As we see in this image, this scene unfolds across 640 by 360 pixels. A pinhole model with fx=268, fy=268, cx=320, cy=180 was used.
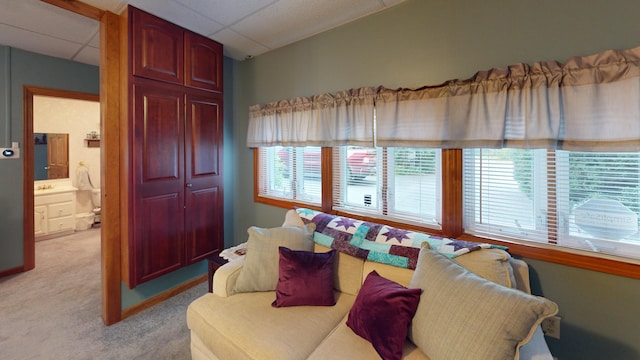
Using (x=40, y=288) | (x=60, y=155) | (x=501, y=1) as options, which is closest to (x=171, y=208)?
(x=40, y=288)

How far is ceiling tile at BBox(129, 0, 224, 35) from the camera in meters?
2.03

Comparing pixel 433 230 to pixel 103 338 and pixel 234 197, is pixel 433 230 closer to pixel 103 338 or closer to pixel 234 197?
pixel 234 197

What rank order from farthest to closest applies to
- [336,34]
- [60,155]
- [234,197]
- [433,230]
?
[60,155] → [234,197] → [336,34] → [433,230]

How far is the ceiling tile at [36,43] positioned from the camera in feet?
8.27

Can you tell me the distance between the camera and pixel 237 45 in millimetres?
2752

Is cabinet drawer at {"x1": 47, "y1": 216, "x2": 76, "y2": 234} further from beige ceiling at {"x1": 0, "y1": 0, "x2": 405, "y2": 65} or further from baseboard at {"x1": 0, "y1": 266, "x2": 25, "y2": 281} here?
beige ceiling at {"x1": 0, "y1": 0, "x2": 405, "y2": 65}

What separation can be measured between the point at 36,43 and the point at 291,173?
115 inches

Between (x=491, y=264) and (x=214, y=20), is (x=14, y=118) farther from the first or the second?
(x=491, y=264)

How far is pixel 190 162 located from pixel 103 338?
1.51m

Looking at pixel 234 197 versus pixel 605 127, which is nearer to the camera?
pixel 605 127

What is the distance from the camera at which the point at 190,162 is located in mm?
2547

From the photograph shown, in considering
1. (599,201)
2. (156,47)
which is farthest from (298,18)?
(599,201)

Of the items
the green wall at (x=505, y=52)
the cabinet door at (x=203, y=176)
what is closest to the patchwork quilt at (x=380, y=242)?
the green wall at (x=505, y=52)

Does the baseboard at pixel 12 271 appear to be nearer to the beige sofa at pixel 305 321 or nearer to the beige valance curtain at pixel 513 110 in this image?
the beige sofa at pixel 305 321
